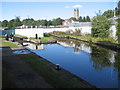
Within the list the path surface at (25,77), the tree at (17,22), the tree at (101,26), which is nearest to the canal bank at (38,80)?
the path surface at (25,77)

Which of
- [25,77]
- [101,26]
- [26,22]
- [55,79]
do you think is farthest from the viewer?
[26,22]

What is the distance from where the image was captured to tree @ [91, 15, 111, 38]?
24.2 m

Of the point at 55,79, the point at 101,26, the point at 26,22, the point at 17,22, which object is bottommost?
the point at 55,79

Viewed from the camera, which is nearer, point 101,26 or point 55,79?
point 55,79

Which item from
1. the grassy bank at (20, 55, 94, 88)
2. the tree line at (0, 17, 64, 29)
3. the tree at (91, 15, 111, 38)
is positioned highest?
the tree line at (0, 17, 64, 29)

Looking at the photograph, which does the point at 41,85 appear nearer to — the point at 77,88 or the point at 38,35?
the point at 77,88

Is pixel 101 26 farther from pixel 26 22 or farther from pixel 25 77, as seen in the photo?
pixel 26 22

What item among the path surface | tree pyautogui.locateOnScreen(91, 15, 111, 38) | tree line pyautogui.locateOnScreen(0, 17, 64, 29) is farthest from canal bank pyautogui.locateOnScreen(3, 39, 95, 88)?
tree line pyautogui.locateOnScreen(0, 17, 64, 29)

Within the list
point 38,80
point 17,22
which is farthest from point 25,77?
point 17,22

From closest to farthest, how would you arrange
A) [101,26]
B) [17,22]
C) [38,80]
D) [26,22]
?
1. [38,80]
2. [101,26]
3. [17,22]
4. [26,22]

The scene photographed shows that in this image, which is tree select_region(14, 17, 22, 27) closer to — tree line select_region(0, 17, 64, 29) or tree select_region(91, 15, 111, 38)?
tree line select_region(0, 17, 64, 29)

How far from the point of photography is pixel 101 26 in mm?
25172

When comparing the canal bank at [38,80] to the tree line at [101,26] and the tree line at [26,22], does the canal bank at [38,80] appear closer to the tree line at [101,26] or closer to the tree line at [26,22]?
the tree line at [101,26]

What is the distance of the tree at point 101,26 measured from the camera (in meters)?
24.2
